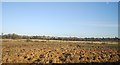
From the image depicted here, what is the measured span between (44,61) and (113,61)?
19.5 feet

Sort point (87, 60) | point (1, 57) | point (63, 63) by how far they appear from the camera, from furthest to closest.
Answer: point (1, 57)
point (87, 60)
point (63, 63)

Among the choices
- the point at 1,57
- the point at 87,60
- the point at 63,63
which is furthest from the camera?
the point at 1,57

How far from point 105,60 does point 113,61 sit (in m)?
0.69

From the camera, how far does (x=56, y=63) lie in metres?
17.9

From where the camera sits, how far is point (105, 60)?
19422mm

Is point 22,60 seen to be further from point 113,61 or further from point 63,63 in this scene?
point 113,61

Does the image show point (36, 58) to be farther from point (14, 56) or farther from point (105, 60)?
point (105, 60)

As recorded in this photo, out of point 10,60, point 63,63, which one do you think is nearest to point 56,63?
point 63,63

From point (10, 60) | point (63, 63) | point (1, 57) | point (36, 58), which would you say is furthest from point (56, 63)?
point (1, 57)

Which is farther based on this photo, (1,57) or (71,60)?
(1,57)

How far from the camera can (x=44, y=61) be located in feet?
61.0

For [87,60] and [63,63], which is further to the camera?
[87,60]

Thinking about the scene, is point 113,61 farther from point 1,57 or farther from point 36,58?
point 1,57

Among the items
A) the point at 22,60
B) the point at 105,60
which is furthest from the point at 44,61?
the point at 105,60
